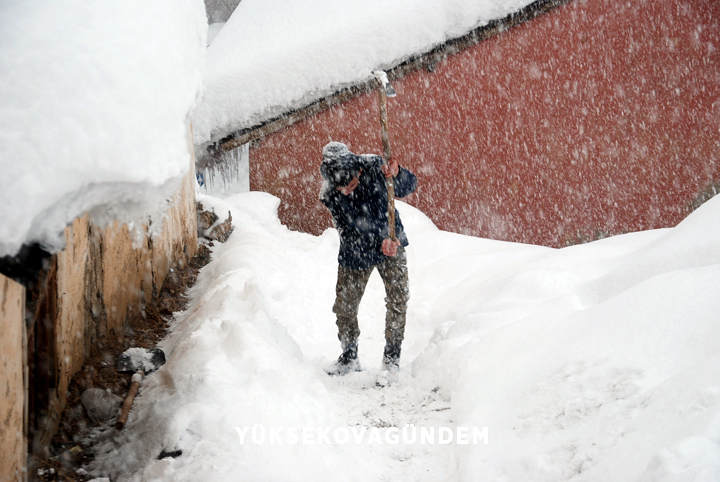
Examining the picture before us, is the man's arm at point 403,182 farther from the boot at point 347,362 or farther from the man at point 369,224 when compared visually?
the boot at point 347,362

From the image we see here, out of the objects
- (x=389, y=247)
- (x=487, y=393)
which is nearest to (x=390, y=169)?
(x=389, y=247)

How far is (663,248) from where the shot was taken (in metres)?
3.56

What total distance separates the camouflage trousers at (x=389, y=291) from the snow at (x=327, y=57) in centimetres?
413

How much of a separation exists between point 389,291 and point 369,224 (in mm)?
473

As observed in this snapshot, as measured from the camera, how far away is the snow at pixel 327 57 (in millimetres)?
6988

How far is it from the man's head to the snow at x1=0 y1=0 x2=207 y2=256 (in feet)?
5.32

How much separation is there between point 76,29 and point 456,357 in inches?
98.6

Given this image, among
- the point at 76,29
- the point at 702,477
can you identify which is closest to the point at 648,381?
the point at 702,477

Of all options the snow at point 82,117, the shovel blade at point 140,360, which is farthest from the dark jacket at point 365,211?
Result: the snow at point 82,117

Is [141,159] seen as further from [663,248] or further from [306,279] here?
[306,279]

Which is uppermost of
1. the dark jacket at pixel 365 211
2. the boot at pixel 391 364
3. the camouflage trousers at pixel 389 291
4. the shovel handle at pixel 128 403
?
the dark jacket at pixel 365 211

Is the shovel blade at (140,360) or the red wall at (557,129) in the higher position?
the red wall at (557,129)

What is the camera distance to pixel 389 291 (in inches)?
143

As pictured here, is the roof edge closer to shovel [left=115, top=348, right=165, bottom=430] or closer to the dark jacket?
the dark jacket
